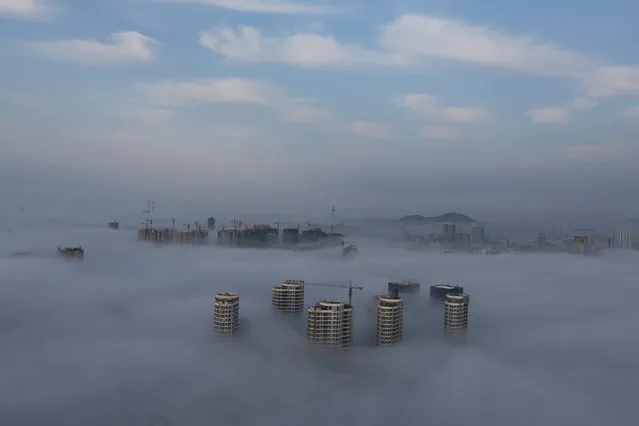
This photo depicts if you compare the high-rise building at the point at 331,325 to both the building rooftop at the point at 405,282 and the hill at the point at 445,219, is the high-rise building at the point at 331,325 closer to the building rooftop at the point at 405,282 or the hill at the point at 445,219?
the building rooftop at the point at 405,282

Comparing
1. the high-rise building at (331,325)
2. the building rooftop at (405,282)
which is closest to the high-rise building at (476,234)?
the building rooftop at (405,282)

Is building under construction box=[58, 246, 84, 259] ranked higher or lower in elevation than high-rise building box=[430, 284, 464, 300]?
higher

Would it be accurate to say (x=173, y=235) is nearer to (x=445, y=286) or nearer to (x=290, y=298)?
(x=290, y=298)

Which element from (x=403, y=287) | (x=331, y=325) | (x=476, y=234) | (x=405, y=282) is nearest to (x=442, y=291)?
(x=403, y=287)

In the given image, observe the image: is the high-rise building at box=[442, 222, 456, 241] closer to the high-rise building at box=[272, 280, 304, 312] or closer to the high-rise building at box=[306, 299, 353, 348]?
the high-rise building at box=[272, 280, 304, 312]

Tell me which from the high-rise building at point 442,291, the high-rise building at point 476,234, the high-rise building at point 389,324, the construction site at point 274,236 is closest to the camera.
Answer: the high-rise building at point 389,324

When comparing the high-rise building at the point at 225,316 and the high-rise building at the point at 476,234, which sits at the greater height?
the high-rise building at the point at 476,234

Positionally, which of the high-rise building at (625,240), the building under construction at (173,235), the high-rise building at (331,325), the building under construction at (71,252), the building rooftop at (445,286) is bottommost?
the high-rise building at (331,325)

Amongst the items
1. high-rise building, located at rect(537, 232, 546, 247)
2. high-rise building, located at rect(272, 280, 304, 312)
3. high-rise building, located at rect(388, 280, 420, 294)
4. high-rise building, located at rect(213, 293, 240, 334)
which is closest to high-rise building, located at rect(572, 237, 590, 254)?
high-rise building, located at rect(537, 232, 546, 247)
